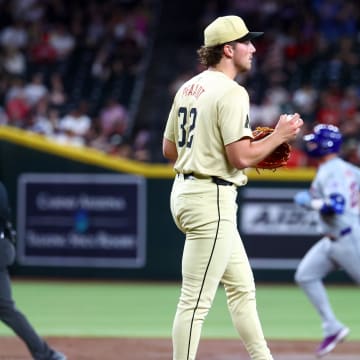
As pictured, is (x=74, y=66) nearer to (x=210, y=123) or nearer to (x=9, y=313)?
(x=9, y=313)

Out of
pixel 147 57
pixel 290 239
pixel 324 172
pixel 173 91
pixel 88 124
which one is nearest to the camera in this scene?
pixel 324 172

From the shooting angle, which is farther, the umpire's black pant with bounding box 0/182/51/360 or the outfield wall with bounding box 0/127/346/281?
the outfield wall with bounding box 0/127/346/281

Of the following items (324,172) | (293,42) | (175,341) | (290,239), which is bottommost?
(290,239)

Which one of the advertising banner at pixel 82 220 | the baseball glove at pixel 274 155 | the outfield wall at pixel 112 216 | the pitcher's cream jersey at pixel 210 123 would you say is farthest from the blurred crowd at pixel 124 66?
the pitcher's cream jersey at pixel 210 123

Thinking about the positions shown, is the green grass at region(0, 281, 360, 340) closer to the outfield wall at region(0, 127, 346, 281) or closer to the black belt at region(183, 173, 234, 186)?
the outfield wall at region(0, 127, 346, 281)

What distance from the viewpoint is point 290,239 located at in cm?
1466

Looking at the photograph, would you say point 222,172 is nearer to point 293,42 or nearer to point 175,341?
point 175,341

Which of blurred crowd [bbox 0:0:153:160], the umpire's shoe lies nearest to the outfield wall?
blurred crowd [bbox 0:0:153:160]

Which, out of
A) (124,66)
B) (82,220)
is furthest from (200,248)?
(124,66)

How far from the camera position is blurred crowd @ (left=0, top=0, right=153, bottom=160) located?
57.2ft

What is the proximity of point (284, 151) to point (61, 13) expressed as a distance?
15874 millimetres

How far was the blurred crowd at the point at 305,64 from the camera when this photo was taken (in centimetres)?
1686

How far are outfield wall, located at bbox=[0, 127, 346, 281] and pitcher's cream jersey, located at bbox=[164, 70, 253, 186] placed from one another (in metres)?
8.68

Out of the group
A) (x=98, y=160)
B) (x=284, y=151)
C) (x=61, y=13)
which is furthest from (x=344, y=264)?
(x=61, y=13)
